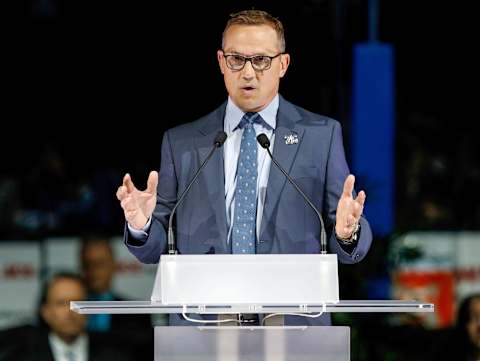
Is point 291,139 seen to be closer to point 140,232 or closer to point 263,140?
point 263,140

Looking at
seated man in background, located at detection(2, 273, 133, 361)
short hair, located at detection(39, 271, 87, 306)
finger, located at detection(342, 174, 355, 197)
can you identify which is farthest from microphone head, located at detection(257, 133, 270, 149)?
short hair, located at detection(39, 271, 87, 306)

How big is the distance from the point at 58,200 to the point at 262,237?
3.51 metres

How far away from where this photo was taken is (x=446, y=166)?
7.29 meters

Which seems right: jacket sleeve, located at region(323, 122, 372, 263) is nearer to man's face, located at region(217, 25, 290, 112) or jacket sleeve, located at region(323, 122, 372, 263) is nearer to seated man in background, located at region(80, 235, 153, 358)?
man's face, located at region(217, 25, 290, 112)

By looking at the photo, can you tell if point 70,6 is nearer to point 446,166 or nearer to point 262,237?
point 446,166

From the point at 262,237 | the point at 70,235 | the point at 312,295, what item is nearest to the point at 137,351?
the point at 70,235

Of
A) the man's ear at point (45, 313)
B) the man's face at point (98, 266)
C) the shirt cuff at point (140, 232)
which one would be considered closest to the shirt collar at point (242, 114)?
the shirt cuff at point (140, 232)

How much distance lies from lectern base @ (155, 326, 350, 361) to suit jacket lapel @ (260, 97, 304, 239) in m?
0.43

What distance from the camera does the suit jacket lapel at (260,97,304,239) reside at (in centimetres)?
349

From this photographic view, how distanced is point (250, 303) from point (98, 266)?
3534mm

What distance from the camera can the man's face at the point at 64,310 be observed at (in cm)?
589

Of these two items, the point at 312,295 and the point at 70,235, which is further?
the point at 70,235

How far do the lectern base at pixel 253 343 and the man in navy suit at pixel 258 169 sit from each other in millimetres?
340

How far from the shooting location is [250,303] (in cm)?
306
